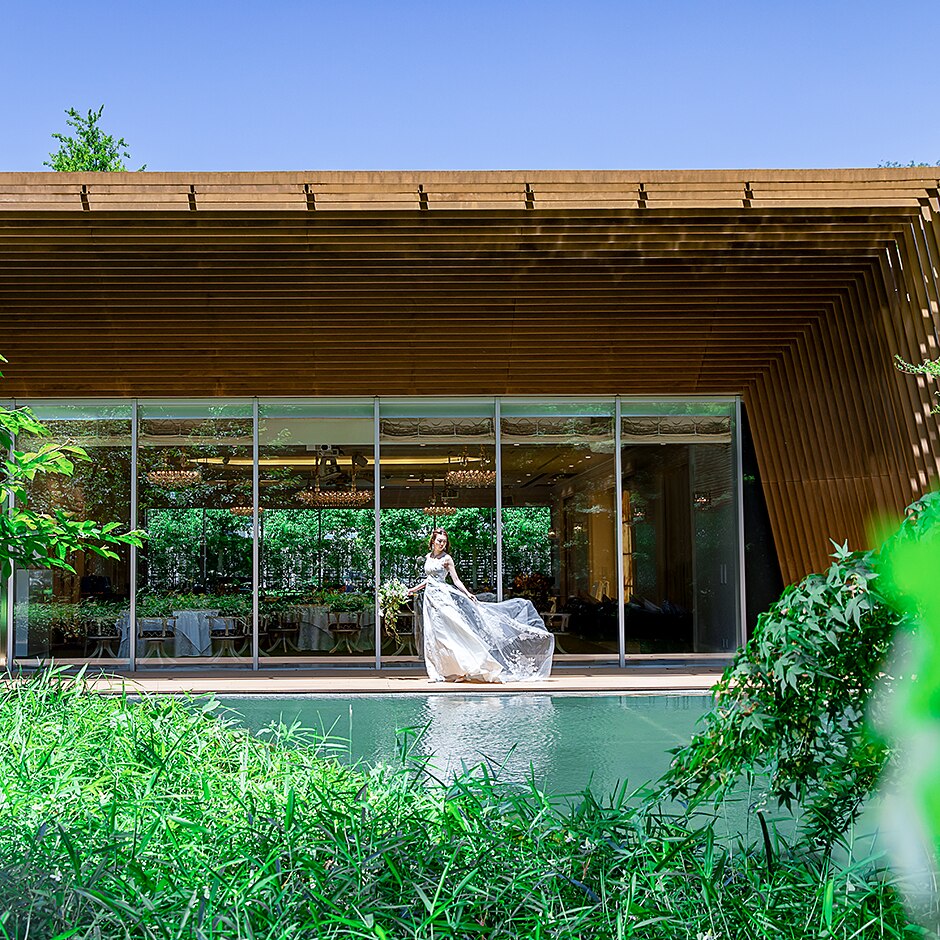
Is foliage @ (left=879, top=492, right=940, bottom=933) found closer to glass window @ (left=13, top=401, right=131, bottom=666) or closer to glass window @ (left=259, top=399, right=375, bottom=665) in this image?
glass window @ (left=259, top=399, right=375, bottom=665)

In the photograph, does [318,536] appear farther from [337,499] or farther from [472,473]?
[472,473]

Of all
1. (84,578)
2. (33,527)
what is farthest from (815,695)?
(84,578)

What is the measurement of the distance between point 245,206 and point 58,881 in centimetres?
730

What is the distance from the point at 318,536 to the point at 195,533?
1.41 metres

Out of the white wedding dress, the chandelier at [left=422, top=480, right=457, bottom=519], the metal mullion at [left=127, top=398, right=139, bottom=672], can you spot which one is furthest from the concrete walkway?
the chandelier at [left=422, top=480, right=457, bottom=519]

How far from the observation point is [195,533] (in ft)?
40.7

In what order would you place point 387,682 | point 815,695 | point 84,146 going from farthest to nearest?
point 84,146, point 387,682, point 815,695

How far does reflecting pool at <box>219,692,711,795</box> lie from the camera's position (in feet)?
19.9

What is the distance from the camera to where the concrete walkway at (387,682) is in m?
10.2

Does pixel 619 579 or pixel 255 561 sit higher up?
pixel 255 561

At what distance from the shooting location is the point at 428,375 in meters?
12.0

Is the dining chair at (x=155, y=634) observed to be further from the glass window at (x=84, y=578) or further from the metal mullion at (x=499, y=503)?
the metal mullion at (x=499, y=503)

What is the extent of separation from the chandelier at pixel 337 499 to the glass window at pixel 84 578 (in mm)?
2120

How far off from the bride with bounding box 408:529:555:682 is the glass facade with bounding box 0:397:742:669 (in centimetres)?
151
